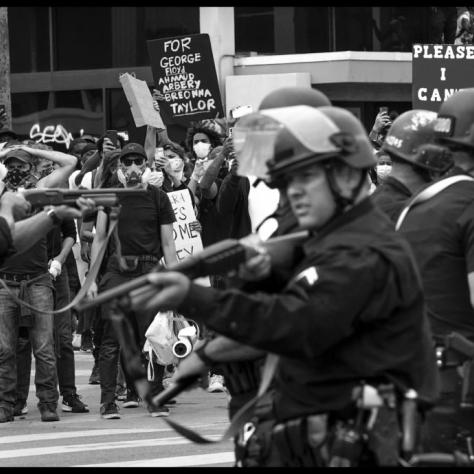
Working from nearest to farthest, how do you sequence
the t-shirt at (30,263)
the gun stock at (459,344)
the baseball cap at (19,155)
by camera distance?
the gun stock at (459,344) → the baseball cap at (19,155) → the t-shirt at (30,263)

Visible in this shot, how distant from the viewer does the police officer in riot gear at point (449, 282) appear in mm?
6000

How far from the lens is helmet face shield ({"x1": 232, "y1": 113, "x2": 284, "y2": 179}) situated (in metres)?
4.74

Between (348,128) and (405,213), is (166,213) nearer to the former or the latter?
(405,213)

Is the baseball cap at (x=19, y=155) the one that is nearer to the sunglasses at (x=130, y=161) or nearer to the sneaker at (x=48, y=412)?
the sunglasses at (x=130, y=161)

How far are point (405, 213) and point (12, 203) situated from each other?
1707 millimetres

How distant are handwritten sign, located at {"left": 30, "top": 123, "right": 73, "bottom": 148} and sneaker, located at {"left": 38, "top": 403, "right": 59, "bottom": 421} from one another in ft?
52.3

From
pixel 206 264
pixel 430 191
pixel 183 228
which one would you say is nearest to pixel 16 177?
pixel 183 228

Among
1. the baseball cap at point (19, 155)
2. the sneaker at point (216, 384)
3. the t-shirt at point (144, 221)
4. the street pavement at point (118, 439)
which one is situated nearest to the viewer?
the street pavement at point (118, 439)

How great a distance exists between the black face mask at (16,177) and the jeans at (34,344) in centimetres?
82

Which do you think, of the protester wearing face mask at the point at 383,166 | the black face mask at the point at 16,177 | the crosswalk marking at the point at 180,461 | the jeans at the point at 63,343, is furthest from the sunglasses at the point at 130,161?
the crosswalk marking at the point at 180,461

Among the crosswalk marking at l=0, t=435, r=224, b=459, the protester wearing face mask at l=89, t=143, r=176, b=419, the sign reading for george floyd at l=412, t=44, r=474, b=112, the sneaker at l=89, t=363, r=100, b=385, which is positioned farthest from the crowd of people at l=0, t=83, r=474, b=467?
the sign reading for george floyd at l=412, t=44, r=474, b=112

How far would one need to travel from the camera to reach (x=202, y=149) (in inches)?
582
